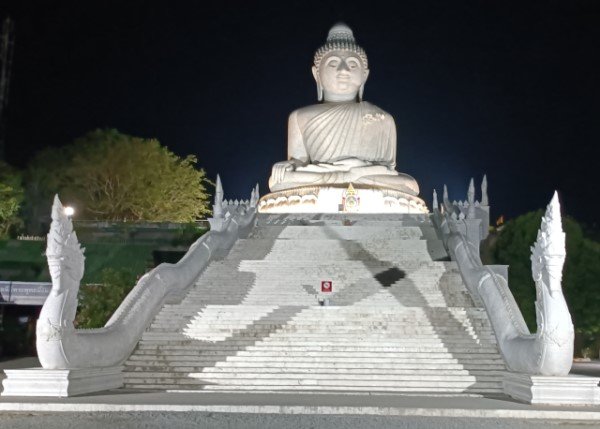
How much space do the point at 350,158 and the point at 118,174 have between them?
619 inches

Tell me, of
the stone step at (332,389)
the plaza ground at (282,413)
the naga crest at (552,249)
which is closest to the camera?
the plaza ground at (282,413)

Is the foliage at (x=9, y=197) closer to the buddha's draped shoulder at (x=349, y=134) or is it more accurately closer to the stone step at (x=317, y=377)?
the buddha's draped shoulder at (x=349, y=134)

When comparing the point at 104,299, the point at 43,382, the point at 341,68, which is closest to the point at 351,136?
the point at 341,68

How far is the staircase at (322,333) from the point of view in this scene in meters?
12.6

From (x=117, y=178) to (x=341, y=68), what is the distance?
14838 mm

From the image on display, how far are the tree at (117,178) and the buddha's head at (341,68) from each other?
1347 centimetres

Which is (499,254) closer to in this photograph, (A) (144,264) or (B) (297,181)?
(B) (297,181)

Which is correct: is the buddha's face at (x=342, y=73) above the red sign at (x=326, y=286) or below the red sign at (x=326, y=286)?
above

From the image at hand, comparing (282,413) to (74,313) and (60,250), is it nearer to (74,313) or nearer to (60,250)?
(74,313)

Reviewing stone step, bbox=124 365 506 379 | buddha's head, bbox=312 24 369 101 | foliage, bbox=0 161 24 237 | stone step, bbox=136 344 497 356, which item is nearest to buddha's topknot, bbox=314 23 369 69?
buddha's head, bbox=312 24 369 101

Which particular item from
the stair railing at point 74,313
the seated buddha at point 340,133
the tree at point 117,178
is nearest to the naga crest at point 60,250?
the stair railing at point 74,313

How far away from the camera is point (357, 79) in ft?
95.9

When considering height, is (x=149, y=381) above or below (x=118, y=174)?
below

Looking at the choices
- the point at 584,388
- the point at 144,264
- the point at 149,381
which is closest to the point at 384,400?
the point at 584,388
